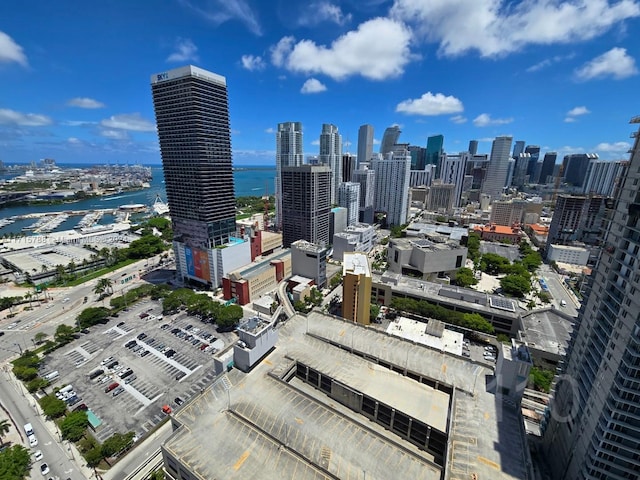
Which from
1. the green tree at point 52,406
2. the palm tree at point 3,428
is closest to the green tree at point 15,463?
the palm tree at point 3,428

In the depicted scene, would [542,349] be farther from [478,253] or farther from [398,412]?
[478,253]

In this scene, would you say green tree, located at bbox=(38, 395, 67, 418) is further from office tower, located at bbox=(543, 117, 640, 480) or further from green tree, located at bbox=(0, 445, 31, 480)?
office tower, located at bbox=(543, 117, 640, 480)

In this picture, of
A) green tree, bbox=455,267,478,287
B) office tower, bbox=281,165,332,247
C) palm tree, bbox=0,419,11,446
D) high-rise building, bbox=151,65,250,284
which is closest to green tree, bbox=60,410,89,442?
palm tree, bbox=0,419,11,446

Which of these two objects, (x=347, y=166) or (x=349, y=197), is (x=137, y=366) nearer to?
(x=349, y=197)

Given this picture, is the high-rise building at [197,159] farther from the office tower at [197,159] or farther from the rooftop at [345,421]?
the rooftop at [345,421]

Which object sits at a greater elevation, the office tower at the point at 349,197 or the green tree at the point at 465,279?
the office tower at the point at 349,197
